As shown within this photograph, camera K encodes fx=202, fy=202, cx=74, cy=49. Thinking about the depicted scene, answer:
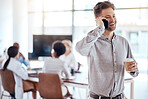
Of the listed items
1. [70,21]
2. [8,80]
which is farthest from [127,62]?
[70,21]

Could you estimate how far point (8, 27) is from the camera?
7.82m

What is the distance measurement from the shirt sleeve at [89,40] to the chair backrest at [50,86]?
4.48 feet

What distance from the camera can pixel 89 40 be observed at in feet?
4.11

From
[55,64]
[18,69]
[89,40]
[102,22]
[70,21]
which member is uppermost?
[70,21]

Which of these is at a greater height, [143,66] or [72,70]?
[72,70]

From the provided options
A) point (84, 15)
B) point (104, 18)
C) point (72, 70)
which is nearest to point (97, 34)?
point (104, 18)

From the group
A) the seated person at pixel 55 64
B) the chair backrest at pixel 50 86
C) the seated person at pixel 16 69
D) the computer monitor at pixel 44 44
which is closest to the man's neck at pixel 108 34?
the chair backrest at pixel 50 86

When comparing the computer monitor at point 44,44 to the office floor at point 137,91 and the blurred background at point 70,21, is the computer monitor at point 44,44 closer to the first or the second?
the office floor at point 137,91

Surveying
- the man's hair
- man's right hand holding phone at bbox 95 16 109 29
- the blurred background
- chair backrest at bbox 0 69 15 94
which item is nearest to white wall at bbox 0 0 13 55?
the blurred background

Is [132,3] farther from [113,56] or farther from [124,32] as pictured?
[113,56]

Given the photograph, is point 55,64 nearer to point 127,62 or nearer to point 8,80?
point 8,80

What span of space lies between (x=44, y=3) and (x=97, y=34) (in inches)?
284

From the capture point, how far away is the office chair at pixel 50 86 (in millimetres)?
2645

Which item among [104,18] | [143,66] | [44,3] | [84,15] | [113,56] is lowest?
[143,66]
